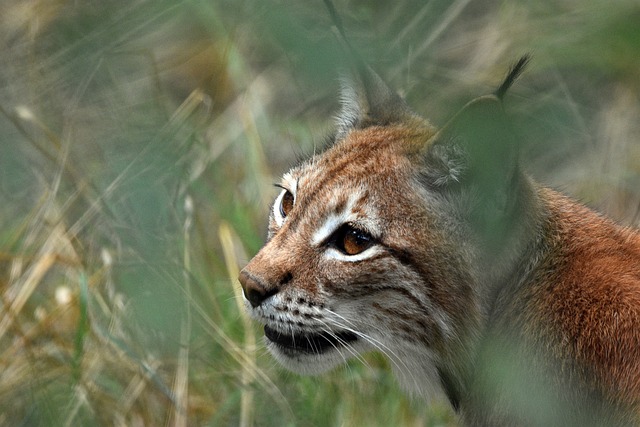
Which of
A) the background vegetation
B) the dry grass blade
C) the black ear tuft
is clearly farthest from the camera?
the dry grass blade

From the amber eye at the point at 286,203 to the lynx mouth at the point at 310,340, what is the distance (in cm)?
59

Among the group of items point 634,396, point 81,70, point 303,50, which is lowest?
point 634,396

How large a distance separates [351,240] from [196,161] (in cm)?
280

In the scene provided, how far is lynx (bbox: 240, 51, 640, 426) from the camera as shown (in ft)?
12.1

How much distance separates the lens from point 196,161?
21.5ft

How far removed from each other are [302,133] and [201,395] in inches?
87.3

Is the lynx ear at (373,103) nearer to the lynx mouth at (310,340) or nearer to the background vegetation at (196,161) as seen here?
the background vegetation at (196,161)

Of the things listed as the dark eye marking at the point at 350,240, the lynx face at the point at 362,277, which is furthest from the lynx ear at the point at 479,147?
the dark eye marking at the point at 350,240

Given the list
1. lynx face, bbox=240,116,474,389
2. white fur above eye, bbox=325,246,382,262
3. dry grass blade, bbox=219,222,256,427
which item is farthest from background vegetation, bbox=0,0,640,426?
white fur above eye, bbox=325,246,382,262

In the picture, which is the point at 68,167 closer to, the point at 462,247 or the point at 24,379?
the point at 24,379

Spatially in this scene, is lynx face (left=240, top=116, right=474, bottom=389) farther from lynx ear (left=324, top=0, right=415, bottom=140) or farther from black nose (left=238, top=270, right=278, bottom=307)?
lynx ear (left=324, top=0, right=415, bottom=140)

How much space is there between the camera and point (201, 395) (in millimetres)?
5629

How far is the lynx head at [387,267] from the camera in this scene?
3902 mm

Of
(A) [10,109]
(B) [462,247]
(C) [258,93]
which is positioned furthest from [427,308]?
(C) [258,93]
